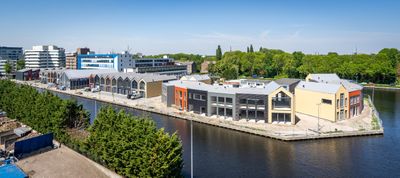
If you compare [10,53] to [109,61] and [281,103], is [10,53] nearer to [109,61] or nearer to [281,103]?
[109,61]

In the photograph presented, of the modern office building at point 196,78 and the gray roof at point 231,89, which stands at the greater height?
the modern office building at point 196,78

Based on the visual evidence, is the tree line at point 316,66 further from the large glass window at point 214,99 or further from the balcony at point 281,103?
the balcony at point 281,103

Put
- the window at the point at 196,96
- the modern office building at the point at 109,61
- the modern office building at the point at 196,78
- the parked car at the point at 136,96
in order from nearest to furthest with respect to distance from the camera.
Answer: the window at the point at 196,96, the parked car at the point at 136,96, the modern office building at the point at 196,78, the modern office building at the point at 109,61

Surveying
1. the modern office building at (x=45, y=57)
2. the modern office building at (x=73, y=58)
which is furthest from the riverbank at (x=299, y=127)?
the modern office building at (x=45, y=57)

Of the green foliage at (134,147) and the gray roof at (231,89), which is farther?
the gray roof at (231,89)

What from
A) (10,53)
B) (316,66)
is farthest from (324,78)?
(10,53)

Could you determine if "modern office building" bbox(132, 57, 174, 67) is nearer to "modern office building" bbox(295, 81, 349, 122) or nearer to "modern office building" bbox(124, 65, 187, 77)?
"modern office building" bbox(124, 65, 187, 77)

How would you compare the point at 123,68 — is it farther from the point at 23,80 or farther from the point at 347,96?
the point at 347,96

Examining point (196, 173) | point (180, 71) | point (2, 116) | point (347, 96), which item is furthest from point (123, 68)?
point (196, 173)
